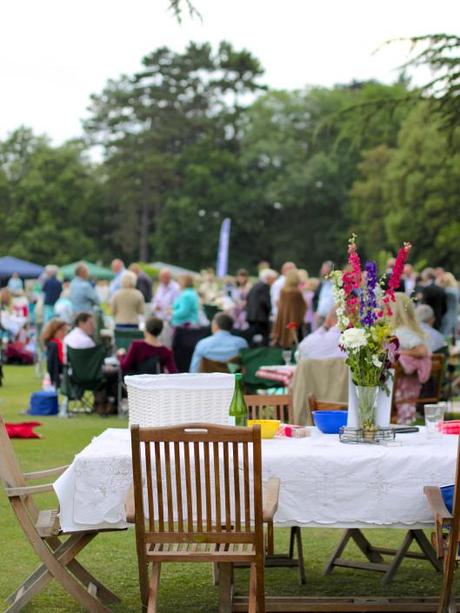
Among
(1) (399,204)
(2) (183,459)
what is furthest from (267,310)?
(1) (399,204)

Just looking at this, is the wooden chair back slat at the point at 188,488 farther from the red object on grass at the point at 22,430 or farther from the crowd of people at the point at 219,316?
the red object on grass at the point at 22,430

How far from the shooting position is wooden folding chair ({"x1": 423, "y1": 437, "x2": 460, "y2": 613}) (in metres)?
4.95

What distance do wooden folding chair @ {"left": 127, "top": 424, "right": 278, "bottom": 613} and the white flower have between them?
89 cm

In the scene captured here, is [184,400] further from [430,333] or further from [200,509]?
[430,333]

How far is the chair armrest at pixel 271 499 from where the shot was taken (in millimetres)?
4926

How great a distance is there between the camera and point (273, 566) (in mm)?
6832

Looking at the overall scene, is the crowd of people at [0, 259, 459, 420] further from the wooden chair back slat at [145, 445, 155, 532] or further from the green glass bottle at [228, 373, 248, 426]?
the wooden chair back slat at [145, 445, 155, 532]

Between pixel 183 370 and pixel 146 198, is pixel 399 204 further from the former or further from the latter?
pixel 183 370

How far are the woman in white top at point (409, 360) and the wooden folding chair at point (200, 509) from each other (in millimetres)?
6830

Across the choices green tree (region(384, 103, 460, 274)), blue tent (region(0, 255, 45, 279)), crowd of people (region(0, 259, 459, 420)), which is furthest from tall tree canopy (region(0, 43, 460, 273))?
crowd of people (region(0, 259, 459, 420))

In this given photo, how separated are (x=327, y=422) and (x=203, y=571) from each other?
130 centimetres

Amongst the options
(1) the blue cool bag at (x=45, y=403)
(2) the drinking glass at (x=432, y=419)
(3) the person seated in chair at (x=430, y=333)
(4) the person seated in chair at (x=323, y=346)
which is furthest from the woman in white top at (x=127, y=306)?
(2) the drinking glass at (x=432, y=419)

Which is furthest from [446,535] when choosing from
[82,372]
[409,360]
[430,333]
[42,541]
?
[82,372]

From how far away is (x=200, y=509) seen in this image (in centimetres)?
494
